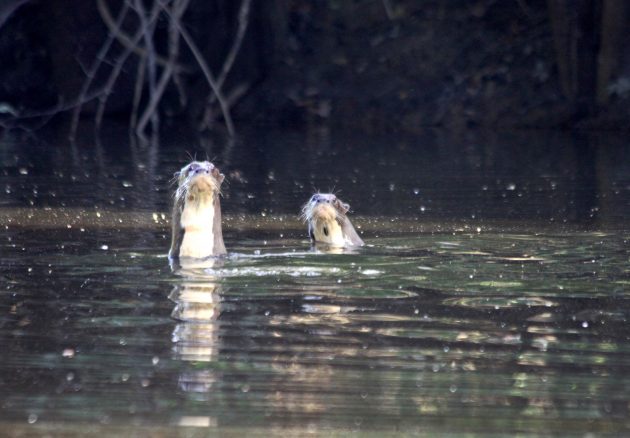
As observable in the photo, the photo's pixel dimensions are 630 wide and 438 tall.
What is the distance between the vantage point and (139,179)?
14.4m

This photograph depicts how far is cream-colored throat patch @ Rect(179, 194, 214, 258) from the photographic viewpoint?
8.84 metres

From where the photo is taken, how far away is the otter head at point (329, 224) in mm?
9723

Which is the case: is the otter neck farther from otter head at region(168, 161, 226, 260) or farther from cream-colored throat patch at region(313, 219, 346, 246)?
cream-colored throat patch at region(313, 219, 346, 246)

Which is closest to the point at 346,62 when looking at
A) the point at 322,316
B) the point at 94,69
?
the point at 94,69

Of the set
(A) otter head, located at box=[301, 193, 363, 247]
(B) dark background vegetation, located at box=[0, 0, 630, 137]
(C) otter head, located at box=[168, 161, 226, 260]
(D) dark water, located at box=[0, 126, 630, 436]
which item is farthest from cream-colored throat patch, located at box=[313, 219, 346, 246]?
(B) dark background vegetation, located at box=[0, 0, 630, 137]

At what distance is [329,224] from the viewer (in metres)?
9.84

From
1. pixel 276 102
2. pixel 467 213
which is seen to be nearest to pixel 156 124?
pixel 276 102

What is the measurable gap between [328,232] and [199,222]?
1162 mm

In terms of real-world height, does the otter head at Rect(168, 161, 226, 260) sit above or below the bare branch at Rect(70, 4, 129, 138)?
below

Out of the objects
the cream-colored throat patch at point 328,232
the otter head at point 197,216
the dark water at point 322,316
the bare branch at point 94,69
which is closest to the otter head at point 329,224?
the cream-colored throat patch at point 328,232

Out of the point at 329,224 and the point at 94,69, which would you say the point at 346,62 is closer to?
the point at 94,69

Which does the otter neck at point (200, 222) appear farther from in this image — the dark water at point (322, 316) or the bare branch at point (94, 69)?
the bare branch at point (94, 69)

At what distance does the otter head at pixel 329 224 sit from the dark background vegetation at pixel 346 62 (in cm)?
1267

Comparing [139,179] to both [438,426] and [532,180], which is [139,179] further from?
[438,426]
